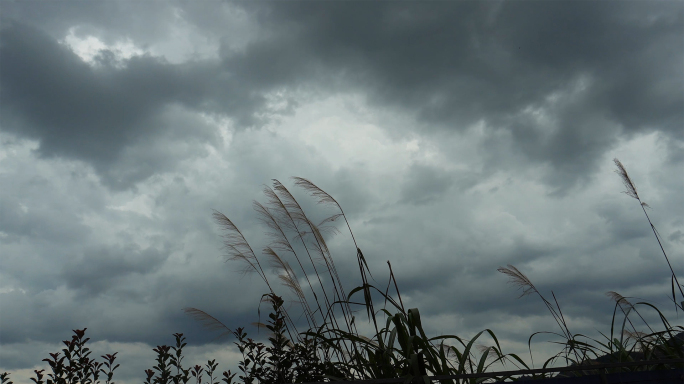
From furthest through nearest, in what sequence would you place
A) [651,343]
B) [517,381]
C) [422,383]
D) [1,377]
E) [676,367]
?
[1,377]
[651,343]
[676,367]
[517,381]
[422,383]

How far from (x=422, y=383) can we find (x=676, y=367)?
66.4 inches

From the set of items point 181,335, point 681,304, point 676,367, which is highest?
point 181,335

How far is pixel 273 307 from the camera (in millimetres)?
3602

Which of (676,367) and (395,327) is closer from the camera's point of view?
(395,327)

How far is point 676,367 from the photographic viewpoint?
2834 millimetres

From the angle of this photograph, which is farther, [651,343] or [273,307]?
[273,307]

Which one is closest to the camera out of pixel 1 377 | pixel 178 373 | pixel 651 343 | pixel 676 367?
pixel 676 367

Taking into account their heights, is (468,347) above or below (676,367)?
above

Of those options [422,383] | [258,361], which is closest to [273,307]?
[258,361]

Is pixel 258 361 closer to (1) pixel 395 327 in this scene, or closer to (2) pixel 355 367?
(2) pixel 355 367

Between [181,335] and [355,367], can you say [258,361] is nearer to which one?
[181,335]

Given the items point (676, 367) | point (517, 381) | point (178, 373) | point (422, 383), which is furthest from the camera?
point (178, 373)

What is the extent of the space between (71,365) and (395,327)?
7.90 feet

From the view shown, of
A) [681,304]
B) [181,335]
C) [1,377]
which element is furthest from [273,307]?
[681,304]
